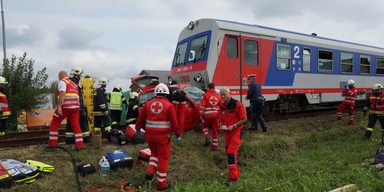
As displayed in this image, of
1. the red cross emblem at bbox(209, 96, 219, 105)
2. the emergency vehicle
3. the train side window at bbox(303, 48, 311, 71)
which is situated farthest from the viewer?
the train side window at bbox(303, 48, 311, 71)

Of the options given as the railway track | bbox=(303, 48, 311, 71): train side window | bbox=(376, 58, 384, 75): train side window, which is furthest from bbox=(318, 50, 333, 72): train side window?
bbox=(376, 58, 384, 75): train side window

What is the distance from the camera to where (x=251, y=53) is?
8.16m

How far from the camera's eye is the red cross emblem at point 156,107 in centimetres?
366

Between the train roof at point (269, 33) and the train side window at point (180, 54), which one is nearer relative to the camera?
the train roof at point (269, 33)

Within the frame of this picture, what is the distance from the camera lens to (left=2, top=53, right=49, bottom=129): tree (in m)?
9.15

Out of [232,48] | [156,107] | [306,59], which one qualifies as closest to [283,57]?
[306,59]

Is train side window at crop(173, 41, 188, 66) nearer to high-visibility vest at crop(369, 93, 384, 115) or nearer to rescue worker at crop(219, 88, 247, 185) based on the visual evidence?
rescue worker at crop(219, 88, 247, 185)

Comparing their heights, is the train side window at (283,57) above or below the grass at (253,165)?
above

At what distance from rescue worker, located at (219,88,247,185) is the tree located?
8833 millimetres

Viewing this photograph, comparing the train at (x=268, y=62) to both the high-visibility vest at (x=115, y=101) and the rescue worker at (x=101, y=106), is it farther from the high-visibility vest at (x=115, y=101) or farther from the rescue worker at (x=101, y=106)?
the rescue worker at (x=101, y=106)

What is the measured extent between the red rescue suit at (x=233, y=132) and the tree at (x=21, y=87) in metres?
8.83

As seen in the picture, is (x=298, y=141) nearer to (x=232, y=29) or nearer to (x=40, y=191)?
(x=232, y=29)

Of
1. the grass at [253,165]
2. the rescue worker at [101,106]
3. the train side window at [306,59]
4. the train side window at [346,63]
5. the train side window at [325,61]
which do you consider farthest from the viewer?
the train side window at [346,63]

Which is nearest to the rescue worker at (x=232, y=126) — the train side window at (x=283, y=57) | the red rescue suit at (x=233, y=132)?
the red rescue suit at (x=233, y=132)
